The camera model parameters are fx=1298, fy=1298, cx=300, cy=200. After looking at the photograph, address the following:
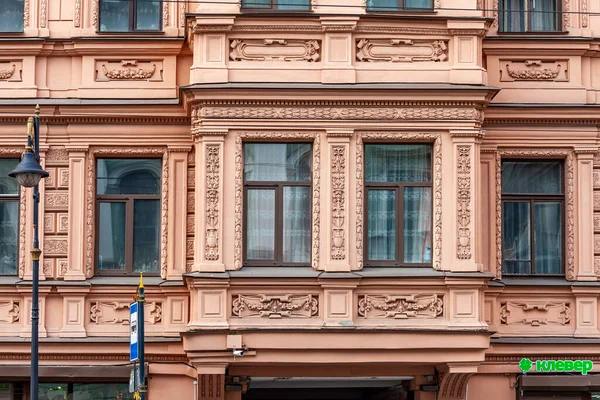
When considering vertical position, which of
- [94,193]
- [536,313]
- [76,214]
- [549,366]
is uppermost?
[94,193]

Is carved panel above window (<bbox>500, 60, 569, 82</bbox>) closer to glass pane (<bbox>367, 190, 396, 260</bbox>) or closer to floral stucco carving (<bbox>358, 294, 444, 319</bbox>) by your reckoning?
glass pane (<bbox>367, 190, 396, 260</bbox>)

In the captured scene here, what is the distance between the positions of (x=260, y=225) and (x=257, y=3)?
12.4 feet

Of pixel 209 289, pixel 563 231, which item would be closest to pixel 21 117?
pixel 209 289

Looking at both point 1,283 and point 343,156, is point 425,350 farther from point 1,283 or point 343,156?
point 1,283

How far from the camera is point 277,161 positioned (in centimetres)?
2186

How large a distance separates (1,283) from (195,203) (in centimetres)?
365

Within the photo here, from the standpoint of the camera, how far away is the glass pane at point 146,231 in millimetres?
22719

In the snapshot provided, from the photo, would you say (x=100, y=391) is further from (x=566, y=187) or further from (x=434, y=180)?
(x=566, y=187)

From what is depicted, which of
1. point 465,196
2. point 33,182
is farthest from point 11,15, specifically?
point 465,196

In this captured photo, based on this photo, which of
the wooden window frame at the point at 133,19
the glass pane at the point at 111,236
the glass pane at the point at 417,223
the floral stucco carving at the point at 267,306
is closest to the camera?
the floral stucco carving at the point at 267,306

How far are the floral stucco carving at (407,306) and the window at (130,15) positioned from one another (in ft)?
20.6

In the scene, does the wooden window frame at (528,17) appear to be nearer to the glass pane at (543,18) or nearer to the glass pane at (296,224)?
the glass pane at (543,18)

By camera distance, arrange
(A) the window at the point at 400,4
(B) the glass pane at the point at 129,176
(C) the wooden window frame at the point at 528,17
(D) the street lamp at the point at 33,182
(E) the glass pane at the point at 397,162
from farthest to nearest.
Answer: (C) the wooden window frame at the point at 528,17 < (B) the glass pane at the point at 129,176 < (A) the window at the point at 400,4 < (E) the glass pane at the point at 397,162 < (D) the street lamp at the point at 33,182

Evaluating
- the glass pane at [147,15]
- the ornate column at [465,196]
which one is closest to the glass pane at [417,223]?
the ornate column at [465,196]
